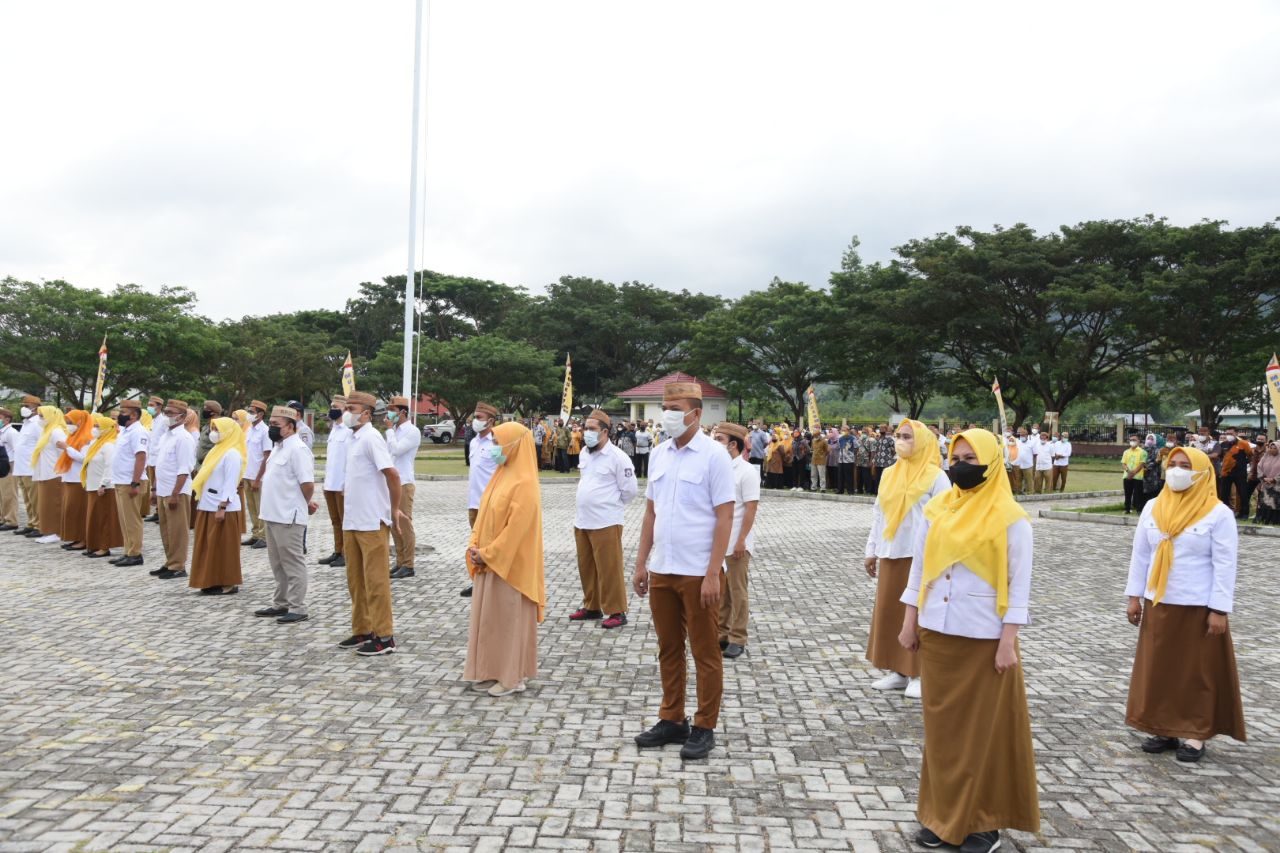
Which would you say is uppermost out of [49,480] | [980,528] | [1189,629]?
[980,528]

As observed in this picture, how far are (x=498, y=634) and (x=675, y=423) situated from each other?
1948mm

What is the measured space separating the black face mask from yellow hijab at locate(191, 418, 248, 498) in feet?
23.8

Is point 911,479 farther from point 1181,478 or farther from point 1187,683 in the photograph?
point 1187,683

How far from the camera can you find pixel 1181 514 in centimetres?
484

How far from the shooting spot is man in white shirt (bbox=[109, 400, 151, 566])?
9.73 metres

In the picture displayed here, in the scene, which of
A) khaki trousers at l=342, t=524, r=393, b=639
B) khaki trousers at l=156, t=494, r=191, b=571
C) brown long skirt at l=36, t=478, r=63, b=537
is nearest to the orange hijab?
brown long skirt at l=36, t=478, r=63, b=537

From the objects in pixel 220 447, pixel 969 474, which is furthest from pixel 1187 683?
pixel 220 447

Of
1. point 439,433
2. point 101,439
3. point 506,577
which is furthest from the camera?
point 439,433

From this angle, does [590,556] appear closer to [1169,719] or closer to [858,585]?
Answer: [858,585]

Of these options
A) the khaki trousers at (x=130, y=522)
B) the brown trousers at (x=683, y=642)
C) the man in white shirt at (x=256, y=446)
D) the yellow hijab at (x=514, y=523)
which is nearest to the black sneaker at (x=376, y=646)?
the yellow hijab at (x=514, y=523)

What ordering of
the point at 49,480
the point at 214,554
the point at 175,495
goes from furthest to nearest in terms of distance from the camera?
the point at 49,480
the point at 175,495
the point at 214,554

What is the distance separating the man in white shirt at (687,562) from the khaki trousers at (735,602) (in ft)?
6.02

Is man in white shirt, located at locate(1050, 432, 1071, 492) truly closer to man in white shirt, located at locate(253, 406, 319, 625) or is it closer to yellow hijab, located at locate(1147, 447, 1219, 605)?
yellow hijab, located at locate(1147, 447, 1219, 605)

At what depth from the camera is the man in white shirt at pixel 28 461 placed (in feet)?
41.7
